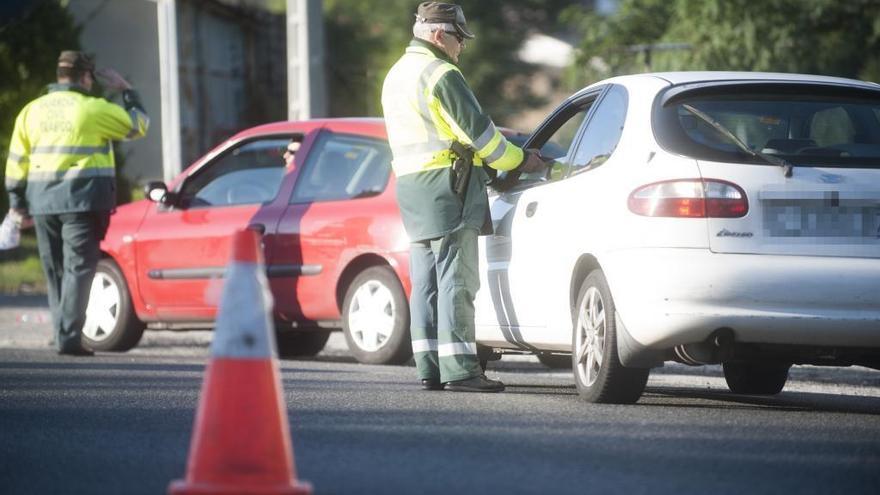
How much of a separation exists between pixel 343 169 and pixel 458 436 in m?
4.43

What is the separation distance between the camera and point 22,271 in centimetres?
1875

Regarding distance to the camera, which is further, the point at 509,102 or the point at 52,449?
the point at 509,102

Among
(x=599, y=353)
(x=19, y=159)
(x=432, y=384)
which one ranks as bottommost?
(x=432, y=384)

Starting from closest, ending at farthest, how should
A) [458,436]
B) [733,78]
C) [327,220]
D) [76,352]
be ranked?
[458,436] < [733,78] < [327,220] < [76,352]

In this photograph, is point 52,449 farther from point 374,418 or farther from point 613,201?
point 613,201

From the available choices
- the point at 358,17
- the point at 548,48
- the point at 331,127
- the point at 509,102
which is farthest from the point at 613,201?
the point at 548,48

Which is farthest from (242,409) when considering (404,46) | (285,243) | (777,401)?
(404,46)

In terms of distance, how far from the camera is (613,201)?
716 cm

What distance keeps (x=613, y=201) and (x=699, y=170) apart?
1.34 ft

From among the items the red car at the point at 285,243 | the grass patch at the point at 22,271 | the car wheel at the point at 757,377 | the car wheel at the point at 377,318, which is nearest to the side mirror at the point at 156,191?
the red car at the point at 285,243

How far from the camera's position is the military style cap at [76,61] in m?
11.2

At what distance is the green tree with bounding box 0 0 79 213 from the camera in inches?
783

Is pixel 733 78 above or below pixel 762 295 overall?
above

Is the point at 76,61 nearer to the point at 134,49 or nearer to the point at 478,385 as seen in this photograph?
the point at 478,385
